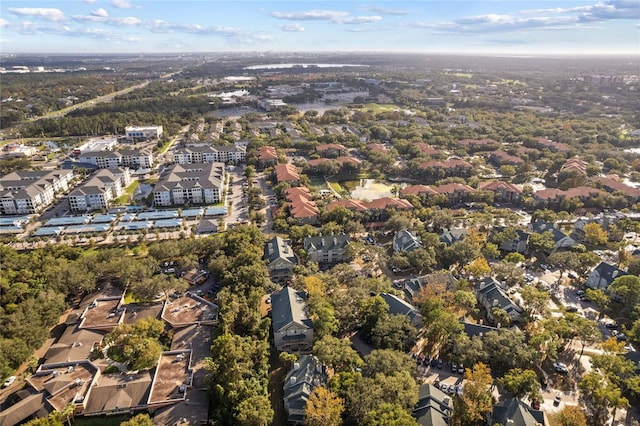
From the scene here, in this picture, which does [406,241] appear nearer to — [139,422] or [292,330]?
[292,330]

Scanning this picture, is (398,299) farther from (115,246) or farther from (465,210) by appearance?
(115,246)

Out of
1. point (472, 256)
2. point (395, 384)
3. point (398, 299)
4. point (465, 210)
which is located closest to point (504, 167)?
point (465, 210)

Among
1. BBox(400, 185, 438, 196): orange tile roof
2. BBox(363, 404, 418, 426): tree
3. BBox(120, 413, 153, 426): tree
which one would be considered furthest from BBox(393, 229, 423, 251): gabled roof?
BBox(120, 413, 153, 426): tree

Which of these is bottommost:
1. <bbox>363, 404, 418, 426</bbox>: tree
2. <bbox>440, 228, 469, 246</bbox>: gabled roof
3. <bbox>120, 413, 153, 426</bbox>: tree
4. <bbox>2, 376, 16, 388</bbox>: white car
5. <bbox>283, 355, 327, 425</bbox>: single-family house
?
<bbox>2, 376, 16, 388</bbox>: white car

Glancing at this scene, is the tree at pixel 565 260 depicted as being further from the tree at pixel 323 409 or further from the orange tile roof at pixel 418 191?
the tree at pixel 323 409

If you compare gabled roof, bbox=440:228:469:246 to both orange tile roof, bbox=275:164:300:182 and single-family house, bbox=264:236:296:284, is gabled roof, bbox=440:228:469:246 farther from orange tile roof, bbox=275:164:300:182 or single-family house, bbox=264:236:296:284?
orange tile roof, bbox=275:164:300:182

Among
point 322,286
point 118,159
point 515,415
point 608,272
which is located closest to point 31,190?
point 118,159
